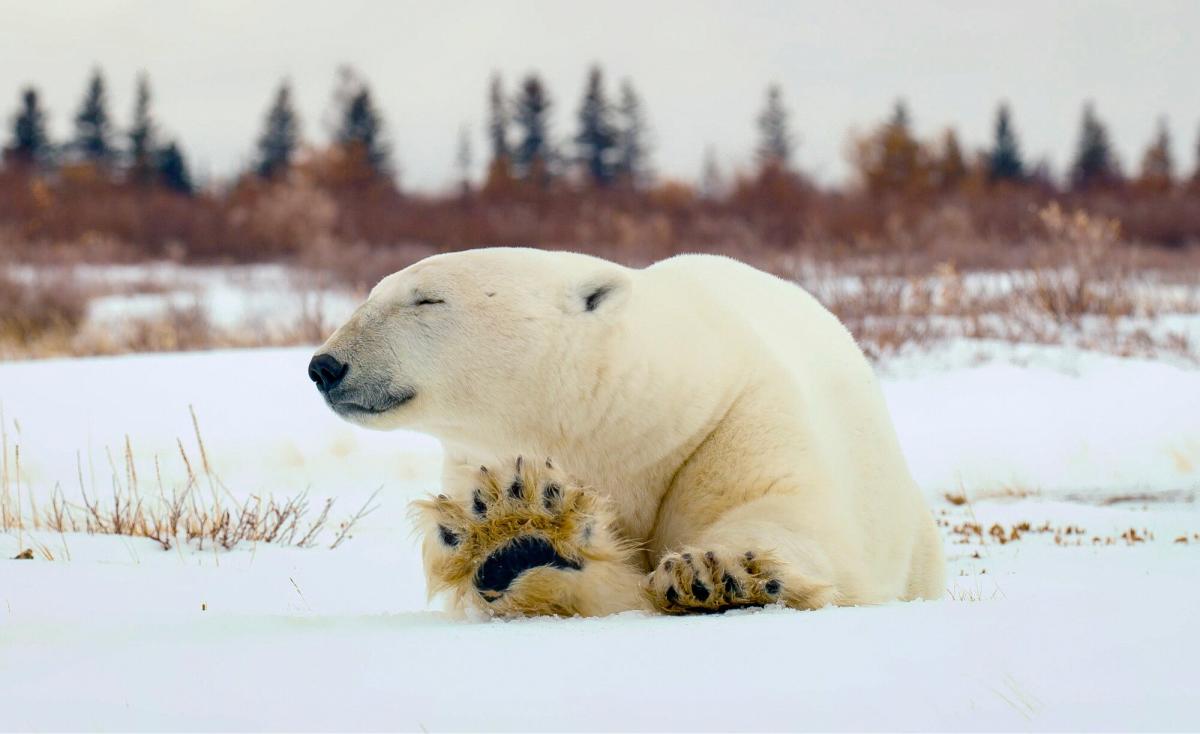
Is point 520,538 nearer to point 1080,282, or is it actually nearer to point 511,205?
point 1080,282

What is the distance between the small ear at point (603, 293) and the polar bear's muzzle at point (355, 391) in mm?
436

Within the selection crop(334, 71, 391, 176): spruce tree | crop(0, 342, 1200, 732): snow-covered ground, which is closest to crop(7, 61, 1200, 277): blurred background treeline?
crop(334, 71, 391, 176): spruce tree

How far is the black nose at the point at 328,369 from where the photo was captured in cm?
250

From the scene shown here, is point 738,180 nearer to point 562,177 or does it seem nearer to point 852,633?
point 562,177

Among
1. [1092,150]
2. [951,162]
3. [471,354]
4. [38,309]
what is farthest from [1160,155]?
[471,354]

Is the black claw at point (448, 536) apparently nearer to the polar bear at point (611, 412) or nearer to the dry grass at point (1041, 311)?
the polar bear at point (611, 412)

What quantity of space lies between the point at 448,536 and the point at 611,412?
508 mm

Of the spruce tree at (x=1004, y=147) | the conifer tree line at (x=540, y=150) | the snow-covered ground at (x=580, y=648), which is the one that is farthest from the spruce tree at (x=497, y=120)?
the snow-covered ground at (x=580, y=648)

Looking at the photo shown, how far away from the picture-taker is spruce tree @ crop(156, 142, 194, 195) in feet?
110

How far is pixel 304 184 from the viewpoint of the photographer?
2497cm

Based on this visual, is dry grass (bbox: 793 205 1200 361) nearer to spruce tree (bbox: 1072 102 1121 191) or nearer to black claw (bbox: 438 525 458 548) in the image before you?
black claw (bbox: 438 525 458 548)

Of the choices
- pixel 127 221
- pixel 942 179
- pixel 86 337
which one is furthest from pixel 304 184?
pixel 942 179

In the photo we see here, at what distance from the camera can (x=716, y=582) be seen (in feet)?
6.84

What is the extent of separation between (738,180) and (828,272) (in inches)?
509
